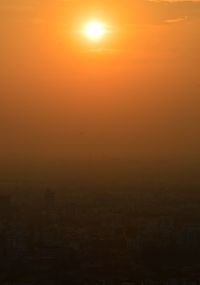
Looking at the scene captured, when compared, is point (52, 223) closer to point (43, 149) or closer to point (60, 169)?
point (60, 169)

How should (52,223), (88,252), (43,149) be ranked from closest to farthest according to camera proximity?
1. (88,252)
2. (52,223)
3. (43,149)

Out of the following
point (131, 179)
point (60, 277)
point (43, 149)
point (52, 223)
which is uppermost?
point (43, 149)

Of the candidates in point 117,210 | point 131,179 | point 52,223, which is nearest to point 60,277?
point 52,223

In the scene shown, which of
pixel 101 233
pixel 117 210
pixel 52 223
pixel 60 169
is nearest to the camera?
pixel 101 233

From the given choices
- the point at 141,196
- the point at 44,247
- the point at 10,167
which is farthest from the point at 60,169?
the point at 44,247

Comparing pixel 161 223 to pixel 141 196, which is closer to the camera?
pixel 161 223

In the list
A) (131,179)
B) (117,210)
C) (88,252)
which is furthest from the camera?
(131,179)

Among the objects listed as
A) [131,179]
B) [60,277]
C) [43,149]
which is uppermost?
[43,149]

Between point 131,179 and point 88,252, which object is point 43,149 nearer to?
point 131,179

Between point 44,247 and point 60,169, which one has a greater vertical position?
point 60,169
